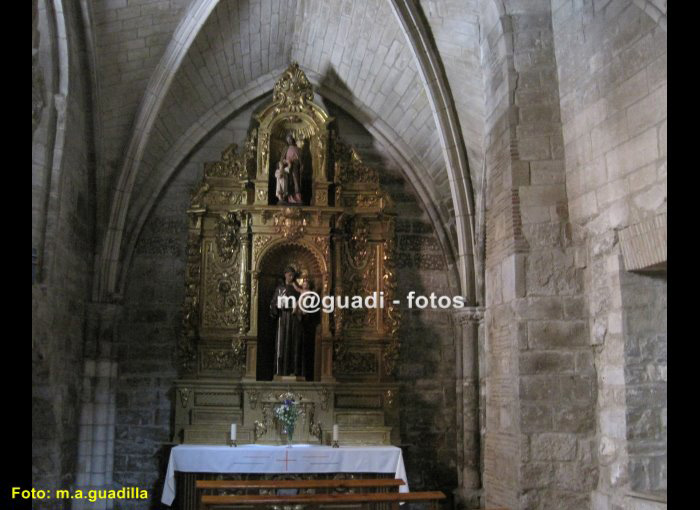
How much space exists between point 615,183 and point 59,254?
5.79 metres

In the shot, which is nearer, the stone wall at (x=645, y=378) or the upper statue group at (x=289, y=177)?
the stone wall at (x=645, y=378)

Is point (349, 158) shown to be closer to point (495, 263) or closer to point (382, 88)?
point (382, 88)

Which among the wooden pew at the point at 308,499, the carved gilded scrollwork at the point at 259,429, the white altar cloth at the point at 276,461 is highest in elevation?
the wooden pew at the point at 308,499

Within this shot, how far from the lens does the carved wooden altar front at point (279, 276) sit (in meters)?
9.34

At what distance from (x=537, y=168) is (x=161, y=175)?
6.04 m

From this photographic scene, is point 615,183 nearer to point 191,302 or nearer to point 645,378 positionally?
point 645,378

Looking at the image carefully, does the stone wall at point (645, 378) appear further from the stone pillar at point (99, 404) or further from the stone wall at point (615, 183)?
the stone pillar at point (99, 404)

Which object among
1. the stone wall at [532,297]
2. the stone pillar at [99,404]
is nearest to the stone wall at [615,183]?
the stone wall at [532,297]

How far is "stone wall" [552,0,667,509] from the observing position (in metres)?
4.91

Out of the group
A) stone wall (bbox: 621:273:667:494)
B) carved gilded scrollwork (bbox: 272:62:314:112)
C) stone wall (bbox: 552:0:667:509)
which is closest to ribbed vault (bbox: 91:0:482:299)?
carved gilded scrollwork (bbox: 272:62:314:112)

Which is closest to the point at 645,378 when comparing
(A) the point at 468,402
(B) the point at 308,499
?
(B) the point at 308,499

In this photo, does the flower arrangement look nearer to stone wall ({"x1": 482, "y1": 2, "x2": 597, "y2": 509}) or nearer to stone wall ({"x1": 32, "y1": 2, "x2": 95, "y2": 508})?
stone wall ({"x1": 32, "y1": 2, "x2": 95, "y2": 508})

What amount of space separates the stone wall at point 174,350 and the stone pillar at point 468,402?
244mm

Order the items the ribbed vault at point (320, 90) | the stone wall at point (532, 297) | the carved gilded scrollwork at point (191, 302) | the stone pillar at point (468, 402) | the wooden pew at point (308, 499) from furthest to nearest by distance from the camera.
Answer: the carved gilded scrollwork at point (191, 302) < the stone pillar at point (468, 402) < the ribbed vault at point (320, 90) < the wooden pew at point (308, 499) < the stone wall at point (532, 297)
